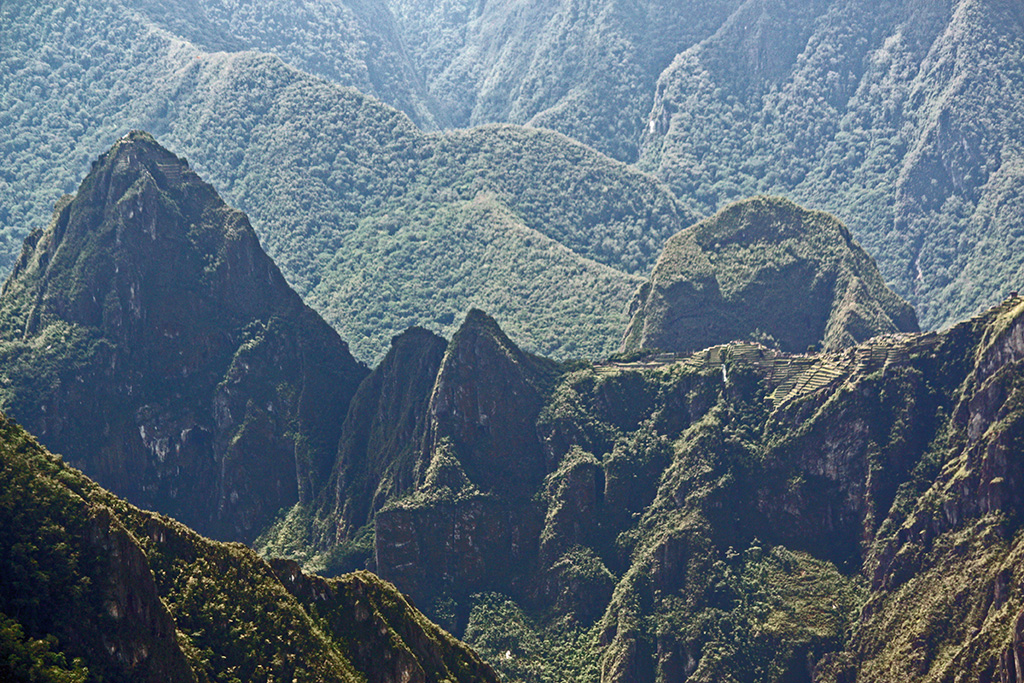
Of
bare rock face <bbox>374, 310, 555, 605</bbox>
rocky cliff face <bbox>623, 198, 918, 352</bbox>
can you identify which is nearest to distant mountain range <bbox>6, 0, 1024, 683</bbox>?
bare rock face <bbox>374, 310, 555, 605</bbox>

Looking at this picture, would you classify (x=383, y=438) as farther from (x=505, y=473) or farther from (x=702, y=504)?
(x=702, y=504)

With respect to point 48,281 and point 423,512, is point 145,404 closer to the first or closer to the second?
point 48,281

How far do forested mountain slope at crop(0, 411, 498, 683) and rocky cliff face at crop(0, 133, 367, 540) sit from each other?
42.1 meters

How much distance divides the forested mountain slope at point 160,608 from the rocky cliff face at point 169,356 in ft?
138

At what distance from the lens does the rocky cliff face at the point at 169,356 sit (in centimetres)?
14312

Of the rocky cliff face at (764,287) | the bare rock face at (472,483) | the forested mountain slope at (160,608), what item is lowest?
the forested mountain slope at (160,608)

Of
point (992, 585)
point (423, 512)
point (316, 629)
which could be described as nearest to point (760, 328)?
point (423, 512)

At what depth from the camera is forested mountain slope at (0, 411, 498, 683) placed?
8225cm

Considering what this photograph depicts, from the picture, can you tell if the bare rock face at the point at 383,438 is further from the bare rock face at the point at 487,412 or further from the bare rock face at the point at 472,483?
the bare rock face at the point at 487,412

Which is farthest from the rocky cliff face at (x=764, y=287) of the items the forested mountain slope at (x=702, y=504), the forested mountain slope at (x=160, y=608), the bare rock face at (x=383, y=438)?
the forested mountain slope at (x=160, y=608)

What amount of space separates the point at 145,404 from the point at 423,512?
1035 inches

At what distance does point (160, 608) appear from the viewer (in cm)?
8719

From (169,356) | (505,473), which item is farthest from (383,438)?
(169,356)

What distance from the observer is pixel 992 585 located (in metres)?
112
